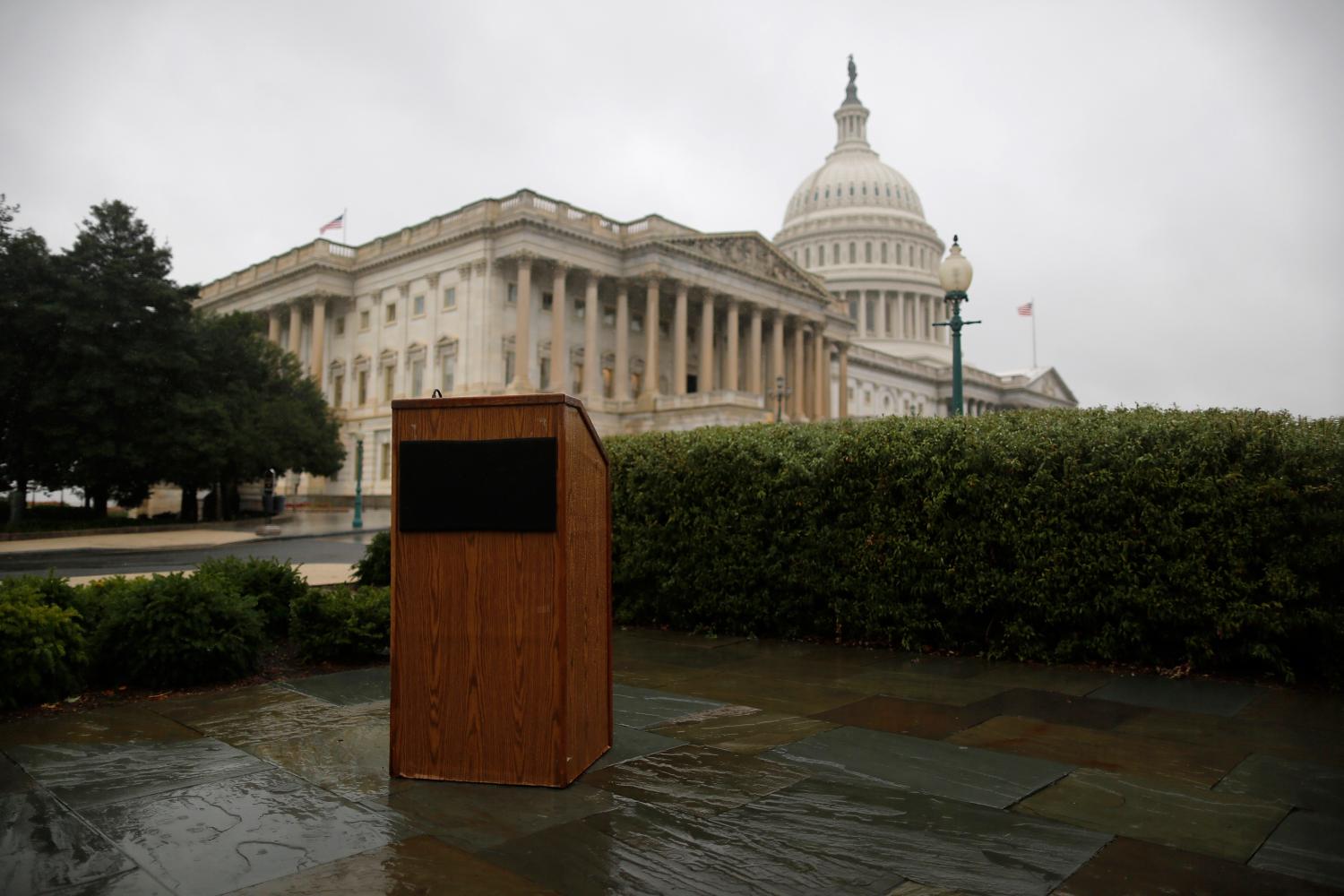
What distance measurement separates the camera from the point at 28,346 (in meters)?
32.5

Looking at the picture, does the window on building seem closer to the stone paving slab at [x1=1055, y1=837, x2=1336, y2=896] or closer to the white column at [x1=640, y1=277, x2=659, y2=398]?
the white column at [x1=640, y1=277, x2=659, y2=398]

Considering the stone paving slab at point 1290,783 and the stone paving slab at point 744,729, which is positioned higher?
the stone paving slab at point 1290,783

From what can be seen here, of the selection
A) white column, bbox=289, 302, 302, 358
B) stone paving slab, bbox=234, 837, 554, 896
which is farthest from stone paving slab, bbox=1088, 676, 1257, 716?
white column, bbox=289, 302, 302, 358

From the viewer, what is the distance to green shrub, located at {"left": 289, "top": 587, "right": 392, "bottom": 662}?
27.6 feet

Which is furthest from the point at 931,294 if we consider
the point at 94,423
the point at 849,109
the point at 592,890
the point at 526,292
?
the point at 592,890

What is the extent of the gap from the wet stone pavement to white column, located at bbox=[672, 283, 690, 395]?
54628 millimetres

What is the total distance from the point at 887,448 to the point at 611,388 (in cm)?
5585

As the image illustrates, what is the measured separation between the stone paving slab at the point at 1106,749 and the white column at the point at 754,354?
62.9 meters

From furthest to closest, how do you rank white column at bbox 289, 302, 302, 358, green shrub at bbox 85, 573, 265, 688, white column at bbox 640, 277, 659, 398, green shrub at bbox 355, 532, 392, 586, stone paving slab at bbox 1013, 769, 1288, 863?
white column at bbox 289, 302, 302, 358
white column at bbox 640, 277, 659, 398
green shrub at bbox 355, 532, 392, 586
green shrub at bbox 85, 573, 265, 688
stone paving slab at bbox 1013, 769, 1288, 863

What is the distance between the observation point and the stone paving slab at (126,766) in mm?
4645

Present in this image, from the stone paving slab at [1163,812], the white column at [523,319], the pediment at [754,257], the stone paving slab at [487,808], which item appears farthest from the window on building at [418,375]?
the stone paving slab at [1163,812]

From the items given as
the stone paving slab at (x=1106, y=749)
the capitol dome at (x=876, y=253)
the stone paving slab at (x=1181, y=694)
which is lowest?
the stone paving slab at (x=1181, y=694)

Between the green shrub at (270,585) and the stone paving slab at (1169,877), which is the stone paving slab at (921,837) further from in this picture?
the green shrub at (270,585)

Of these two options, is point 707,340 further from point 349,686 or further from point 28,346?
point 349,686
